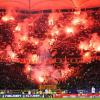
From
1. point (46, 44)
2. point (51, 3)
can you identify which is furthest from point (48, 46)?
point (51, 3)

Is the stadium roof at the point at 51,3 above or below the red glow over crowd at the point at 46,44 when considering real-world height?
above

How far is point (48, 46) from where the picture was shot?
9531 millimetres

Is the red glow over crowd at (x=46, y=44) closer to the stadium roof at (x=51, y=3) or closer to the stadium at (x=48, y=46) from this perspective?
the stadium at (x=48, y=46)

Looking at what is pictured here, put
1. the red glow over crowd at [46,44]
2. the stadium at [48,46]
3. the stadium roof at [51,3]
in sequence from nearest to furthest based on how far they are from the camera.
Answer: the stadium roof at [51,3] < the stadium at [48,46] < the red glow over crowd at [46,44]

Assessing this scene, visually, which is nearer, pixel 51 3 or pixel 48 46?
pixel 51 3

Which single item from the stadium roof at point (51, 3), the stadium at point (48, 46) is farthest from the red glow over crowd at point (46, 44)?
the stadium roof at point (51, 3)

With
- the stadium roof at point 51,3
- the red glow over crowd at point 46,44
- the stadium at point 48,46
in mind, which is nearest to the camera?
the stadium roof at point 51,3

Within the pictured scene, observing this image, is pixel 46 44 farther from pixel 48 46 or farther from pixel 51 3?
pixel 51 3

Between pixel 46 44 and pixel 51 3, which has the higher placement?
pixel 51 3

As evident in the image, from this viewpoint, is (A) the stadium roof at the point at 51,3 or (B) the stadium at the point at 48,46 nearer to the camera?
(A) the stadium roof at the point at 51,3

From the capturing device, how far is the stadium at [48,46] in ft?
30.5

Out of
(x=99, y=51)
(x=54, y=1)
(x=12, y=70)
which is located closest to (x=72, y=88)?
(x=99, y=51)

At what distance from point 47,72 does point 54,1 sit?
2.48 m

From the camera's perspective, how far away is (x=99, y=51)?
30.7 ft
